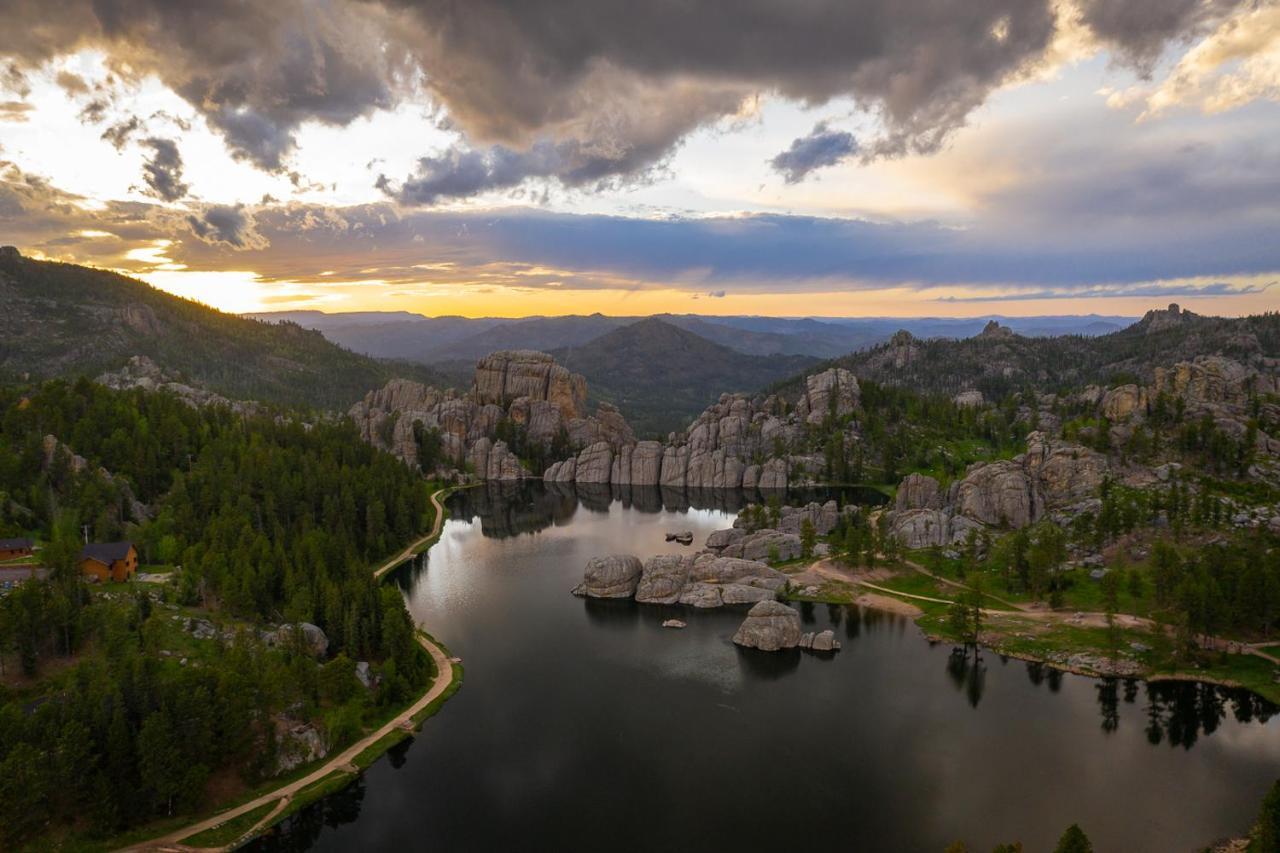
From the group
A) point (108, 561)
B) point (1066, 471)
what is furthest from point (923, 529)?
point (108, 561)

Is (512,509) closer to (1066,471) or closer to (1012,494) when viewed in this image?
(1012,494)

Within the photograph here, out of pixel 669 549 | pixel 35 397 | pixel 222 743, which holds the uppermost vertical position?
pixel 35 397

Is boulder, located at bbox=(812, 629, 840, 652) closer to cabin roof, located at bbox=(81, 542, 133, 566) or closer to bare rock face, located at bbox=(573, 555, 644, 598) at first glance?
bare rock face, located at bbox=(573, 555, 644, 598)

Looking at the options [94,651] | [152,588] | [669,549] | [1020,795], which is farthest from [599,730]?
[669,549]

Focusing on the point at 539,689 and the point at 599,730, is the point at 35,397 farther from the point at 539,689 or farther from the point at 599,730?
the point at 599,730

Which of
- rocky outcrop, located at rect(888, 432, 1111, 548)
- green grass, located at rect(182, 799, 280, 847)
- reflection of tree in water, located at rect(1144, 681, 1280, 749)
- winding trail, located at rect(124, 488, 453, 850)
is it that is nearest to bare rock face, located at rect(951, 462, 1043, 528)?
rocky outcrop, located at rect(888, 432, 1111, 548)

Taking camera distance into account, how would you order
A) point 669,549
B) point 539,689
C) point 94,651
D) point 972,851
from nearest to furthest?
point 972,851, point 94,651, point 539,689, point 669,549

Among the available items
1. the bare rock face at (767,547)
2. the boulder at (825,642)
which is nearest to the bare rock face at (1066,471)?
the bare rock face at (767,547)
